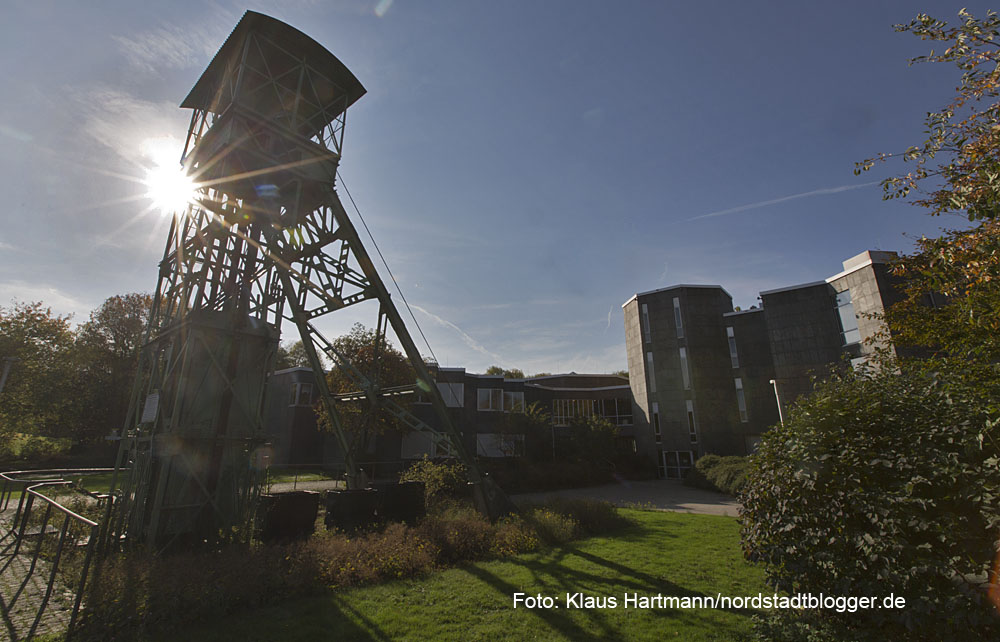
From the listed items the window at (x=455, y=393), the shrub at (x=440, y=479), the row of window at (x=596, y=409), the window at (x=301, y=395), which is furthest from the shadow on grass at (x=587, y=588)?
the row of window at (x=596, y=409)

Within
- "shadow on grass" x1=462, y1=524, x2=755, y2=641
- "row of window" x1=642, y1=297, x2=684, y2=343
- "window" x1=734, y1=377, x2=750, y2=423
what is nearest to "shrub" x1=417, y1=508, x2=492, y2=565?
"shadow on grass" x1=462, y1=524, x2=755, y2=641

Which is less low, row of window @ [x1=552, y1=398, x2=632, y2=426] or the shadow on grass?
row of window @ [x1=552, y1=398, x2=632, y2=426]

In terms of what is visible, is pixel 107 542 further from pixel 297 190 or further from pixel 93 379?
pixel 93 379

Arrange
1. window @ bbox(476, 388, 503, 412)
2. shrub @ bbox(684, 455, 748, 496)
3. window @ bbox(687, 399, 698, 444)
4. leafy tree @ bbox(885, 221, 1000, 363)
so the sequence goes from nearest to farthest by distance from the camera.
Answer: leafy tree @ bbox(885, 221, 1000, 363) → shrub @ bbox(684, 455, 748, 496) → window @ bbox(687, 399, 698, 444) → window @ bbox(476, 388, 503, 412)

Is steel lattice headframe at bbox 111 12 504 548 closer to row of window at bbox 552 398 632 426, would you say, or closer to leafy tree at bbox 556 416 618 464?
leafy tree at bbox 556 416 618 464

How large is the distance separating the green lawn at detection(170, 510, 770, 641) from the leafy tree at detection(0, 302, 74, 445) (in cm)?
3622

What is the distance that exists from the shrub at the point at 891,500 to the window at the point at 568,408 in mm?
34090

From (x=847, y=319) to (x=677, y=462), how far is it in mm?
14381

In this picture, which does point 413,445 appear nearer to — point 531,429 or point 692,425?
point 531,429

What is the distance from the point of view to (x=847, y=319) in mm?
27500

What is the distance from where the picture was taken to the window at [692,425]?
104ft

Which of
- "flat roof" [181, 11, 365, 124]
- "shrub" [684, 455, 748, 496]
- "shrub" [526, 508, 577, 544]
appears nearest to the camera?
"shrub" [526, 508, 577, 544]

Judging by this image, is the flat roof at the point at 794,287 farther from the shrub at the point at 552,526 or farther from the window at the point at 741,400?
the shrub at the point at 552,526

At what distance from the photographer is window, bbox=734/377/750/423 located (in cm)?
3113
